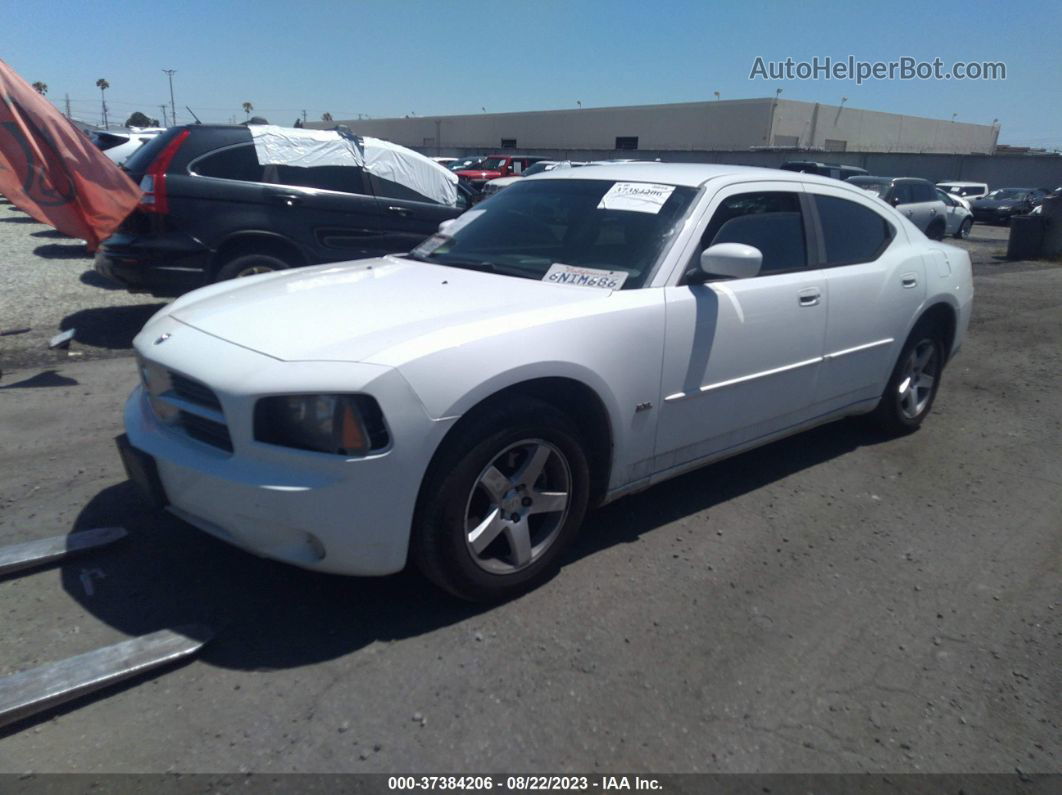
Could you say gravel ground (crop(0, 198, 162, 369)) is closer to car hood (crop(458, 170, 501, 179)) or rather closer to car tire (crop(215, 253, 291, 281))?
car tire (crop(215, 253, 291, 281))

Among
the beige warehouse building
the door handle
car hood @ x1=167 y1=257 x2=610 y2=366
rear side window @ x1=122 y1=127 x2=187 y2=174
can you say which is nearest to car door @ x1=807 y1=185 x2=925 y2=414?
car hood @ x1=167 y1=257 x2=610 y2=366

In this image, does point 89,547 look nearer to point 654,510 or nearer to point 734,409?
point 654,510

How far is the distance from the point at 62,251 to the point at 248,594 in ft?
37.3

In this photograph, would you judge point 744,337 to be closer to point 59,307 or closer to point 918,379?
point 918,379

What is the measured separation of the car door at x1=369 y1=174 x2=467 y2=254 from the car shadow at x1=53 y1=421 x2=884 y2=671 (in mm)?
4389

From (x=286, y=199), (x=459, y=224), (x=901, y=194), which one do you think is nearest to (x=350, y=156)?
(x=286, y=199)

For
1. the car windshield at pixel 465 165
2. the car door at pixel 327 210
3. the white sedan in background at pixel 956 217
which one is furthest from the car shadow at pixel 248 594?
the car windshield at pixel 465 165

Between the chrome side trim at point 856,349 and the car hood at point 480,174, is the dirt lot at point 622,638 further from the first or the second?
the car hood at point 480,174

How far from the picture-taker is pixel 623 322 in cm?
333

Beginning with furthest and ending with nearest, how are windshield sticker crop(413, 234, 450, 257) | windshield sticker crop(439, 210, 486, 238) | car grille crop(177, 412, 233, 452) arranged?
windshield sticker crop(439, 210, 486, 238) < windshield sticker crop(413, 234, 450, 257) < car grille crop(177, 412, 233, 452)

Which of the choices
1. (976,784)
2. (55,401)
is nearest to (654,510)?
(976,784)

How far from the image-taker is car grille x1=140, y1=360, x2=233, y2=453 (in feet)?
9.34

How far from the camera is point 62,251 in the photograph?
40.4 ft

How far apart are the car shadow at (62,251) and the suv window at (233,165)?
5727 mm
